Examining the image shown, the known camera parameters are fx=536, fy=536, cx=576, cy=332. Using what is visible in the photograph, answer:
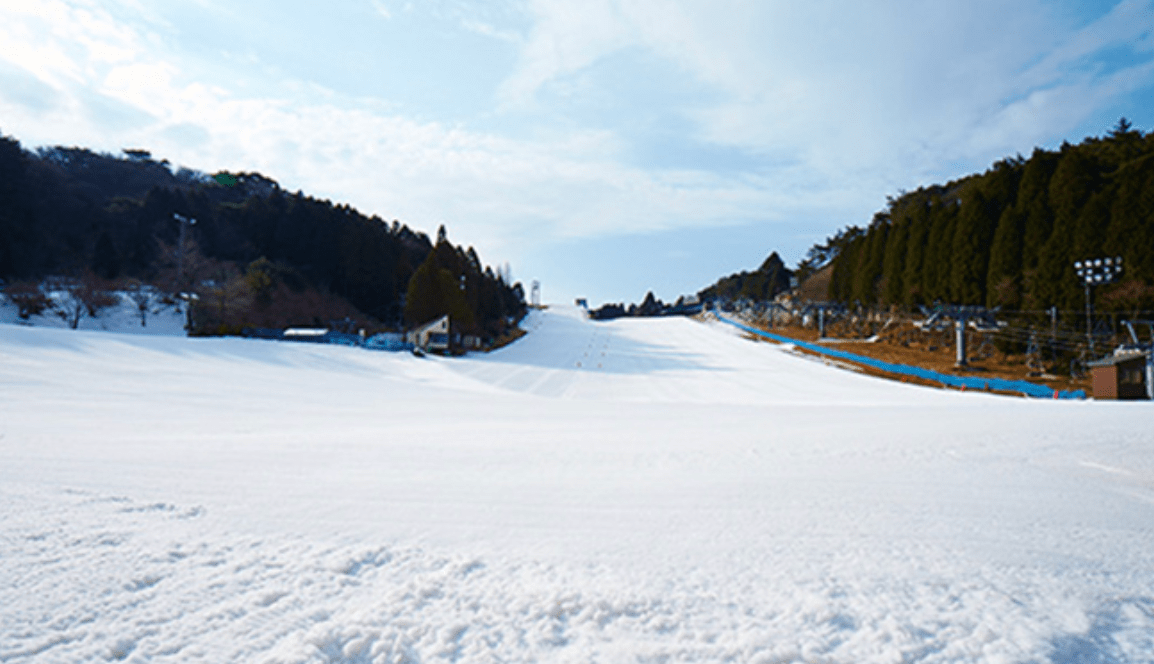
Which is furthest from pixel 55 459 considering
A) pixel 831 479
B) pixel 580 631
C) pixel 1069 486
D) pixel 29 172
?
pixel 29 172

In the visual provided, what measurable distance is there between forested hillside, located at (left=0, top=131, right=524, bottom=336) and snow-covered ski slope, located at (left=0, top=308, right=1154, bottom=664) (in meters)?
35.8

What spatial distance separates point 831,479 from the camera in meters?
5.29

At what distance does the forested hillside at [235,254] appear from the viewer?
41312 mm

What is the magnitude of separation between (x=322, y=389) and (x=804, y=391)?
20403 mm

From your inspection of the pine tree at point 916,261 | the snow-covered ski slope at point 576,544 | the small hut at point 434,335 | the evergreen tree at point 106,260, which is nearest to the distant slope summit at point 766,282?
the pine tree at point 916,261

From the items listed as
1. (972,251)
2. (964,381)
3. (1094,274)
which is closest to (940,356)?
(1094,274)

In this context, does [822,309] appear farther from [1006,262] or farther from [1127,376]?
[1127,376]

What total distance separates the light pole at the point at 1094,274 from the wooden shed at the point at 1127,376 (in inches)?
235

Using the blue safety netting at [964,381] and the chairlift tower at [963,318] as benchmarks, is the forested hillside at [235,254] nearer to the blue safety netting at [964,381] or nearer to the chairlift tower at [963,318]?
the blue safety netting at [964,381]

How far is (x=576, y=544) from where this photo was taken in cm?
350

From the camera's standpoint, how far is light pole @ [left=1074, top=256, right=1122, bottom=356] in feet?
83.9

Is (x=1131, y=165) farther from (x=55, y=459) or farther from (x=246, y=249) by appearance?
(x=246, y=249)

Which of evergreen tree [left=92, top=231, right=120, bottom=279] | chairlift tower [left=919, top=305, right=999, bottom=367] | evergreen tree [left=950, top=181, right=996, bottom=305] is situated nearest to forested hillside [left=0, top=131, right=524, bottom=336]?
evergreen tree [left=92, top=231, right=120, bottom=279]

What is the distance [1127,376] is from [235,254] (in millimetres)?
66890
